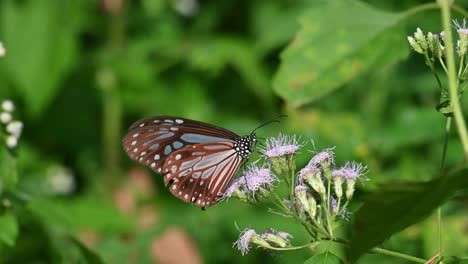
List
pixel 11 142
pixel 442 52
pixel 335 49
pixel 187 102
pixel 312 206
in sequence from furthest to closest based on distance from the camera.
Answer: pixel 187 102
pixel 11 142
pixel 335 49
pixel 442 52
pixel 312 206

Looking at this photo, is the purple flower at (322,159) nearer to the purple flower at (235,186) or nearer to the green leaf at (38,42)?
the purple flower at (235,186)

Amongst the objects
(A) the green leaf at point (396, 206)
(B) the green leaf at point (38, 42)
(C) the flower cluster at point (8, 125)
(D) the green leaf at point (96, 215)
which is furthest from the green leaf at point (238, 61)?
(A) the green leaf at point (396, 206)

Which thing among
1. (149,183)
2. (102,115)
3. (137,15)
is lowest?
(149,183)

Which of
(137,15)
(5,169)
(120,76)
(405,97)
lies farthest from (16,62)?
(405,97)

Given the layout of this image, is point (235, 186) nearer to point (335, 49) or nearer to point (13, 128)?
point (335, 49)

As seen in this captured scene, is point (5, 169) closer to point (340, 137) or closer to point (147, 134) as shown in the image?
point (147, 134)

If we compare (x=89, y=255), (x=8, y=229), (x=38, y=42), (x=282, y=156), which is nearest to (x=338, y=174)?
(x=282, y=156)
